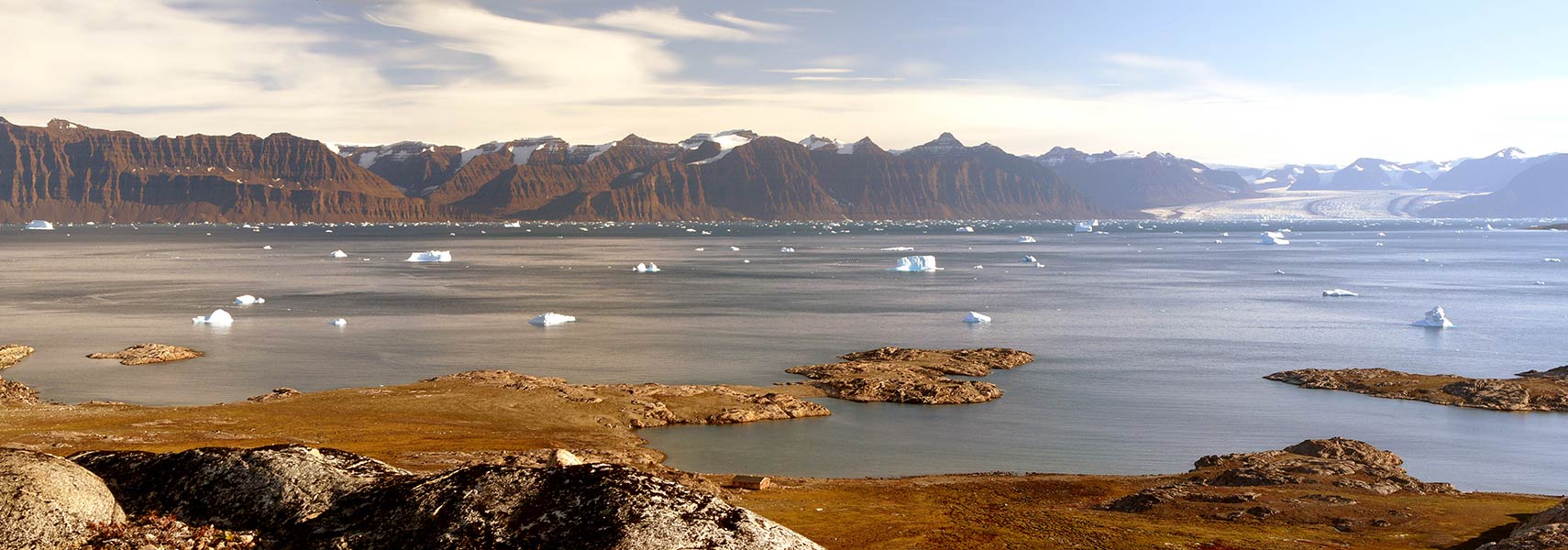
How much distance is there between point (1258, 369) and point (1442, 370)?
8426 millimetres

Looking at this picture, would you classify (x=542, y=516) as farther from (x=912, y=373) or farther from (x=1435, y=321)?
(x=1435, y=321)

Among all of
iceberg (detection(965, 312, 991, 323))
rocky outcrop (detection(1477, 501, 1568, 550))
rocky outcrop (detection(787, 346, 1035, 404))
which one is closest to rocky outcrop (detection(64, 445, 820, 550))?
rocky outcrop (detection(1477, 501, 1568, 550))

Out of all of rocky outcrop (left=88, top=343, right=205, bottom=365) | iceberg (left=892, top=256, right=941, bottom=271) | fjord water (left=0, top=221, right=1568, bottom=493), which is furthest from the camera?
iceberg (left=892, top=256, right=941, bottom=271)

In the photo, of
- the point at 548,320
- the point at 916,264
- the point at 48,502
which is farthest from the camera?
the point at 916,264

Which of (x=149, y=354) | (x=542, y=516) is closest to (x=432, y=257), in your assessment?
(x=149, y=354)

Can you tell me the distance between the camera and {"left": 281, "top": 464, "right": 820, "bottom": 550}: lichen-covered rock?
854 centimetres

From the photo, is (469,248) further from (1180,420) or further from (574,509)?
(574,509)

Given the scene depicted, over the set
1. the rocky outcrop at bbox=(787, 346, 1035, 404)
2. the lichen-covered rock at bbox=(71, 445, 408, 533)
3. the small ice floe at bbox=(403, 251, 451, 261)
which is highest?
the lichen-covered rock at bbox=(71, 445, 408, 533)

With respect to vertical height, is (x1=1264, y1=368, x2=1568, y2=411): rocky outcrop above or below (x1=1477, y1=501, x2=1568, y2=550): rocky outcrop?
below

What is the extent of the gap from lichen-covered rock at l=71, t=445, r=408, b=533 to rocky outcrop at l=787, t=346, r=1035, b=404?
30.3 metres

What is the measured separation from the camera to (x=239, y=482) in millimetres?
9562

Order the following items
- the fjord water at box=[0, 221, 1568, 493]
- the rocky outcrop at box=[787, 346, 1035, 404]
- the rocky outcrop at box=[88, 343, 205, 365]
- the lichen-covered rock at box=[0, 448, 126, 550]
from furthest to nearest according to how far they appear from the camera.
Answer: the rocky outcrop at box=[88, 343, 205, 365], the rocky outcrop at box=[787, 346, 1035, 404], the fjord water at box=[0, 221, 1568, 493], the lichen-covered rock at box=[0, 448, 126, 550]

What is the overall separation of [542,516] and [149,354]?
47.2 metres

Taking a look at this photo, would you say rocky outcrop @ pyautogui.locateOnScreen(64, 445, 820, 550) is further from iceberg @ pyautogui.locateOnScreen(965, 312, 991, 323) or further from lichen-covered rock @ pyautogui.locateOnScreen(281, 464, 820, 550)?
iceberg @ pyautogui.locateOnScreen(965, 312, 991, 323)
